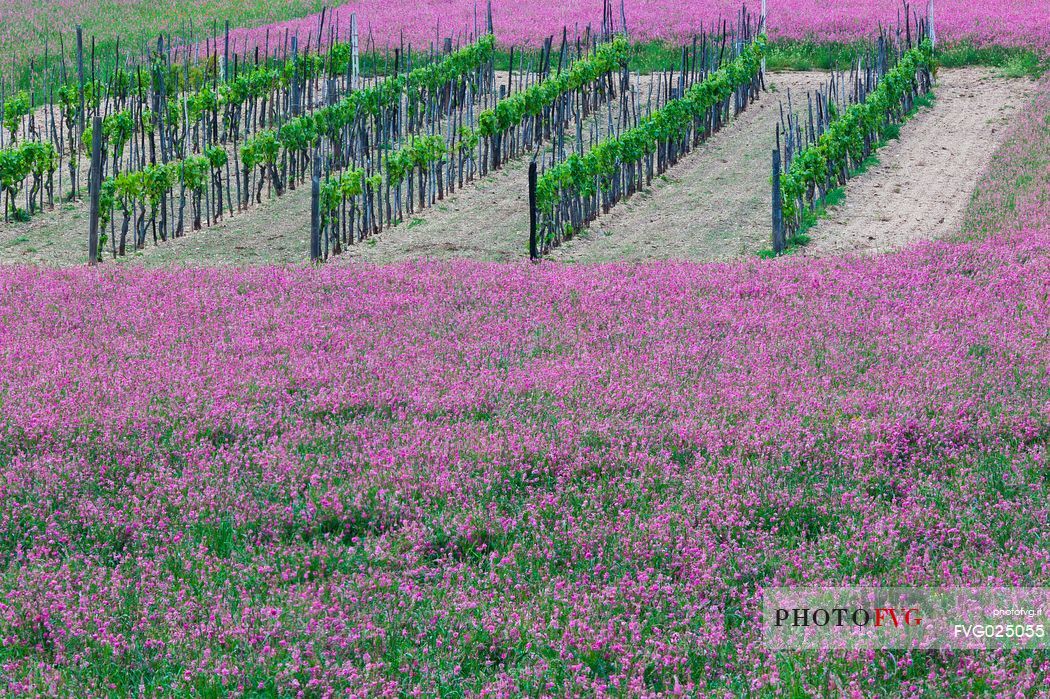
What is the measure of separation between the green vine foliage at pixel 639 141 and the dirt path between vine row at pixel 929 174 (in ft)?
11.5

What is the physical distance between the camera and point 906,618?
543 centimetres

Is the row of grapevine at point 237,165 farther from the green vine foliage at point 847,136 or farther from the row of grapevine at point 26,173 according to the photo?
the green vine foliage at point 847,136

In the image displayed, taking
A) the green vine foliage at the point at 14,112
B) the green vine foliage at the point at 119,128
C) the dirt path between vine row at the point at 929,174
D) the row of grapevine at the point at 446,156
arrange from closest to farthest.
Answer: the dirt path between vine row at the point at 929,174, the row of grapevine at the point at 446,156, the green vine foliage at the point at 119,128, the green vine foliage at the point at 14,112

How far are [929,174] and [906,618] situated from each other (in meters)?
17.6

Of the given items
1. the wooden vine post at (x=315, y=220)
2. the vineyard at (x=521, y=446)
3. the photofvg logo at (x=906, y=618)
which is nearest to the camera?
the photofvg logo at (x=906, y=618)

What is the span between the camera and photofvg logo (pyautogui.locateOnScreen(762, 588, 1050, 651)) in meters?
5.20

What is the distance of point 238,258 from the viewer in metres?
17.6

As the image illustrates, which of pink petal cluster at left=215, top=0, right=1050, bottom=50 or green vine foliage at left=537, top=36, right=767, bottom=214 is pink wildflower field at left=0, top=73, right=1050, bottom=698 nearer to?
green vine foliage at left=537, top=36, right=767, bottom=214

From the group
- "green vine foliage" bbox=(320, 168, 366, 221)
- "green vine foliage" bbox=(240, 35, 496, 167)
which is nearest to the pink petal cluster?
"green vine foliage" bbox=(240, 35, 496, 167)

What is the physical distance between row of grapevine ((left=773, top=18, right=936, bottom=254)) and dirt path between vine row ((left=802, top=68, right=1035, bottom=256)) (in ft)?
1.19

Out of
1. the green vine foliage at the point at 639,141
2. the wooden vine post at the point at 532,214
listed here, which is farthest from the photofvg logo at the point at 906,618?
the green vine foliage at the point at 639,141

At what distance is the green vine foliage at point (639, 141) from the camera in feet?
59.4

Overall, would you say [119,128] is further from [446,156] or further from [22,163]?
[446,156]

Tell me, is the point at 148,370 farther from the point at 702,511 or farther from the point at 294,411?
the point at 702,511
